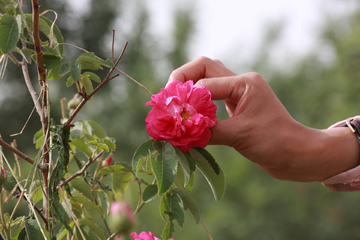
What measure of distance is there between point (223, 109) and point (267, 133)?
10.4ft

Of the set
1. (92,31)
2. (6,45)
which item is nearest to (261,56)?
(92,31)

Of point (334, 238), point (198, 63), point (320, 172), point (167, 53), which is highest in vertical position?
point (198, 63)

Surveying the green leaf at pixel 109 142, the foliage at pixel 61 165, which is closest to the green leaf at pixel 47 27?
the foliage at pixel 61 165

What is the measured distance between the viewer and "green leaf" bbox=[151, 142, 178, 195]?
0.87 ft

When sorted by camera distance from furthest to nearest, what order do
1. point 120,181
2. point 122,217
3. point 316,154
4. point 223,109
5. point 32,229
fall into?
point 223,109 < point 316,154 < point 120,181 < point 32,229 < point 122,217

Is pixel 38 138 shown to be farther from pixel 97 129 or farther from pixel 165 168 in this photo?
pixel 165 168

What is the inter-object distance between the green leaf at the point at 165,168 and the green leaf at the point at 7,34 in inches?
6.8

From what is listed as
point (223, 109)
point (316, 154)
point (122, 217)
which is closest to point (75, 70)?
point (122, 217)

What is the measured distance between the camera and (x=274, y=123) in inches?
16.5

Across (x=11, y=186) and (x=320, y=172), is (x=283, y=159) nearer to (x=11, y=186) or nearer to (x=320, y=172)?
(x=320, y=172)

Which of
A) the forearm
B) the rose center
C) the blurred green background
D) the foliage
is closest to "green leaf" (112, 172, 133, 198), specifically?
the foliage

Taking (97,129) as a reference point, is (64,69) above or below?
above

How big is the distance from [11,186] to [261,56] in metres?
4.09

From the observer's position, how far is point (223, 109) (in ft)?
11.7
